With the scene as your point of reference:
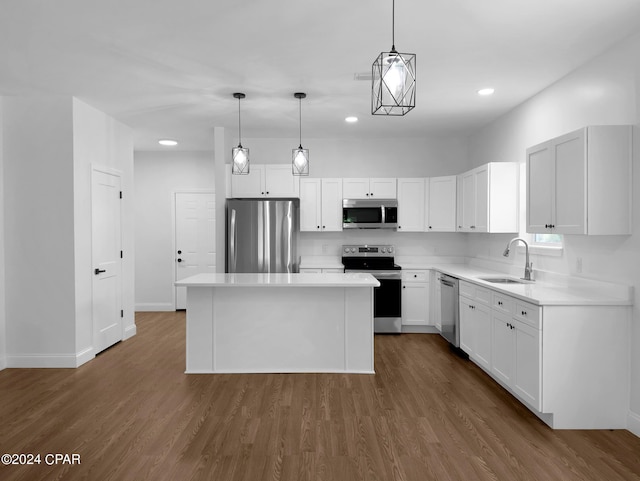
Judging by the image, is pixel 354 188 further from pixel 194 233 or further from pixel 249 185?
pixel 194 233

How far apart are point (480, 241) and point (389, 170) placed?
65.3 inches

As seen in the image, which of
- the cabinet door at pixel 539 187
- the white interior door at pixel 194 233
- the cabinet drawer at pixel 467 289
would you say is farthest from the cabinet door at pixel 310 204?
the cabinet door at pixel 539 187

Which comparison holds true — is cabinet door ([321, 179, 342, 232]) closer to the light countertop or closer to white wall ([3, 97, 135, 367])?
the light countertop

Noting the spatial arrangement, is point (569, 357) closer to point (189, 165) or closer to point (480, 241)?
point (480, 241)

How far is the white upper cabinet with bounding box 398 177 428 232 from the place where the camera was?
599cm

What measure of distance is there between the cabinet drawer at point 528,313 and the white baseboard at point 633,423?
2.79ft

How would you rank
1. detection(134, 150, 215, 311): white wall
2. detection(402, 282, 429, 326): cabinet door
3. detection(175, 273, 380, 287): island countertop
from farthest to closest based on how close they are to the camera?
detection(134, 150, 215, 311): white wall
detection(402, 282, 429, 326): cabinet door
detection(175, 273, 380, 287): island countertop

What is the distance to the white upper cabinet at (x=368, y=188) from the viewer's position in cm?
597

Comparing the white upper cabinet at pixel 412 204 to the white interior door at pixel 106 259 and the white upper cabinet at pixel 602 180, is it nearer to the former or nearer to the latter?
the white upper cabinet at pixel 602 180

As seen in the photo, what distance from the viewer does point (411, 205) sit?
237 inches

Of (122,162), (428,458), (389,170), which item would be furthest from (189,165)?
(428,458)

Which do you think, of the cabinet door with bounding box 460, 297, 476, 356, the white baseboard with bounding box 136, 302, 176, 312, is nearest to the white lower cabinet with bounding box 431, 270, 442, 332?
the cabinet door with bounding box 460, 297, 476, 356

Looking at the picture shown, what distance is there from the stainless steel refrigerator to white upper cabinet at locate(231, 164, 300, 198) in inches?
10.4

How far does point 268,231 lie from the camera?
5523 mm
